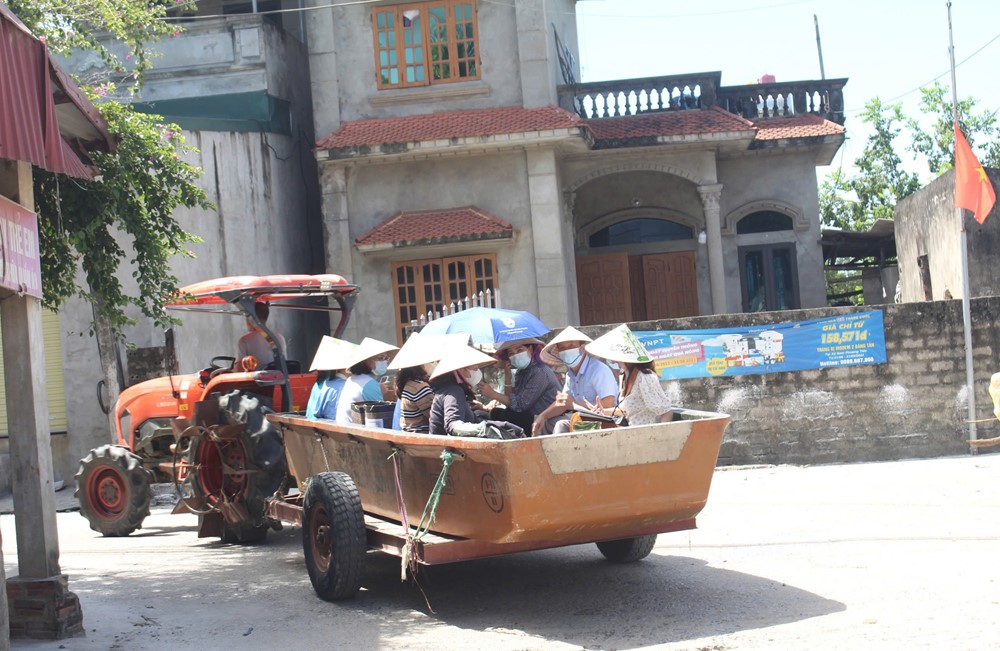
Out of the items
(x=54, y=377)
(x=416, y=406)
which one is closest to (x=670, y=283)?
(x=54, y=377)

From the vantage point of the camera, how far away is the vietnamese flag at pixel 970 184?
49.5 ft

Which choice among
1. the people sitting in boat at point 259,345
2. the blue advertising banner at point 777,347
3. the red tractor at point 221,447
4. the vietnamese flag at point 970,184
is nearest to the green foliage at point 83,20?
the red tractor at point 221,447

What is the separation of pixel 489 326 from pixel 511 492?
672 cm

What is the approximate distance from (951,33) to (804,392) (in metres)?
4.94

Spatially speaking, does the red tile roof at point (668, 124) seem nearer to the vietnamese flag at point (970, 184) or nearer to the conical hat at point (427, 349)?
the vietnamese flag at point (970, 184)

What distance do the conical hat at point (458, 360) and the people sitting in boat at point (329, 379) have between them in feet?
6.45

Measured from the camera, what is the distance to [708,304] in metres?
23.0

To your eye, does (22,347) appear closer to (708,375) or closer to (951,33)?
(708,375)

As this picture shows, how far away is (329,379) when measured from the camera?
1009 centimetres

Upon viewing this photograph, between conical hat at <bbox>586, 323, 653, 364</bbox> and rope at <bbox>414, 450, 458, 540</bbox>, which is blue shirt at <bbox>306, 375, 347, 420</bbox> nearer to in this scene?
rope at <bbox>414, 450, 458, 540</bbox>

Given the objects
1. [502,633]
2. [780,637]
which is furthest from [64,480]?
[780,637]

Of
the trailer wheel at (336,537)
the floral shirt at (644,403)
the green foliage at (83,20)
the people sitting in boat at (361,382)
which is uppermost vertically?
the green foliage at (83,20)

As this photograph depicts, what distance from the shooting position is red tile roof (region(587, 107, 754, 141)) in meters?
20.6

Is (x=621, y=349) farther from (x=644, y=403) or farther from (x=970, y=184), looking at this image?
(x=970, y=184)
